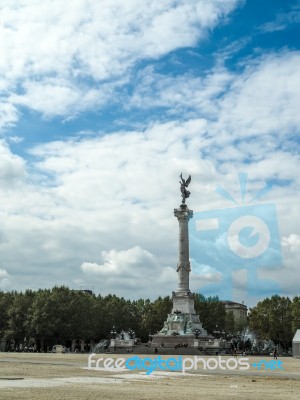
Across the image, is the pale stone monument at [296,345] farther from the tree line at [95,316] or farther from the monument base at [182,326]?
the tree line at [95,316]

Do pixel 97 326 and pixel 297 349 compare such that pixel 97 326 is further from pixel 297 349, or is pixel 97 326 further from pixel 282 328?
pixel 297 349

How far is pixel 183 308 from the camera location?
84250mm

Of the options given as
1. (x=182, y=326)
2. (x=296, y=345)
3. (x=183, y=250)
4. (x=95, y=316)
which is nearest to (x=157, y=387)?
(x=296, y=345)

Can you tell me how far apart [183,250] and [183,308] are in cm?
913

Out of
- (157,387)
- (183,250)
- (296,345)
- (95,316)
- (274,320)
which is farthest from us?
(95,316)

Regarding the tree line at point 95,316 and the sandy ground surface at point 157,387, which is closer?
the sandy ground surface at point 157,387

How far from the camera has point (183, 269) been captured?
284 ft

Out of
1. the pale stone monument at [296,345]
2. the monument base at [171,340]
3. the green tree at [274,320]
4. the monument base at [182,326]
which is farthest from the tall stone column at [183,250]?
the green tree at [274,320]

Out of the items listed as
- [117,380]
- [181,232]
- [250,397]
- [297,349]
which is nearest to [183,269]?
[181,232]

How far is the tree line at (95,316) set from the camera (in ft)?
310

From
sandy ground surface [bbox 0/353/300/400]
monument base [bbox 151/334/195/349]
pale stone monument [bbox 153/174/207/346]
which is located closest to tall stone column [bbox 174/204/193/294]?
pale stone monument [bbox 153/174/207/346]

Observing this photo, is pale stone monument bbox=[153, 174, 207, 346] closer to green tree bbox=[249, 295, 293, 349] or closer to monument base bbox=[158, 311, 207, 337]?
monument base bbox=[158, 311, 207, 337]

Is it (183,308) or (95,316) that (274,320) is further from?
(95,316)

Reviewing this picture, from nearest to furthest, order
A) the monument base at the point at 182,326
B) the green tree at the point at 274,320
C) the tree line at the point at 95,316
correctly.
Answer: the monument base at the point at 182,326
the tree line at the point at 95,316
the green tree at the point at 274,320
